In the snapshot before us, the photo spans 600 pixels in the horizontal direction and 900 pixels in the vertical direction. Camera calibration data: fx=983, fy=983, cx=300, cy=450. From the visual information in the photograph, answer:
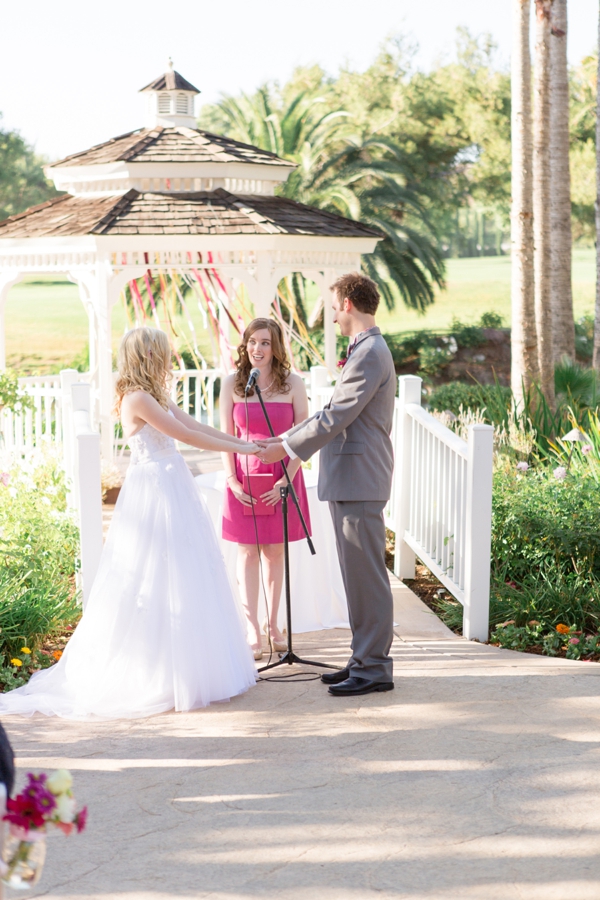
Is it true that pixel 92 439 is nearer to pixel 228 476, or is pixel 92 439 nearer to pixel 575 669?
pixel 228 476

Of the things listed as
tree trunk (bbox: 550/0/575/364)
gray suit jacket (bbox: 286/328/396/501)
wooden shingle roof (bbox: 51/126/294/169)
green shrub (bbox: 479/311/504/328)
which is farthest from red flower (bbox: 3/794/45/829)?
green shrub (bbox: 479/311/504/328)

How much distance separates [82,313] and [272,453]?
3328 centimetres

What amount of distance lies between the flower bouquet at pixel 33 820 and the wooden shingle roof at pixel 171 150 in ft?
30.9

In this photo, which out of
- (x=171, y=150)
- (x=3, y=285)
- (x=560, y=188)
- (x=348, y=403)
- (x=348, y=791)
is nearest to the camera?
(x=348, y=791)

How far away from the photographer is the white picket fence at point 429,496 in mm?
5324

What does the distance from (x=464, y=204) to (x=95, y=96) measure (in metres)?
31.5

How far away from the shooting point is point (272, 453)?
4.82 m

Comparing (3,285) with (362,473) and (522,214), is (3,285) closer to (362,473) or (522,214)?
(522,214)

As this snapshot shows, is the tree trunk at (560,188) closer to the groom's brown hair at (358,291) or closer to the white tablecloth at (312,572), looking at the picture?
the white tablecloth at (312,572)

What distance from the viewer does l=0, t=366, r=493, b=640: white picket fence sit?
532 cm

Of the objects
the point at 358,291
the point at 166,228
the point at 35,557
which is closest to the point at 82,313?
the point at 166,228

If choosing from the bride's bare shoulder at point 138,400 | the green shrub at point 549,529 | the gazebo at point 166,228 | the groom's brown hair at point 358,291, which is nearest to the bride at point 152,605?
the bride's bare shoulder at point 138,400

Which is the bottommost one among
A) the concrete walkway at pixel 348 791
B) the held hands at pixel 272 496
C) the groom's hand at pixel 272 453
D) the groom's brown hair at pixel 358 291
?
the concrete walkway at pixel 348 791

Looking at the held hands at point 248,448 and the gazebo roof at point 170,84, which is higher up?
the gazebo roof at point 170,84
